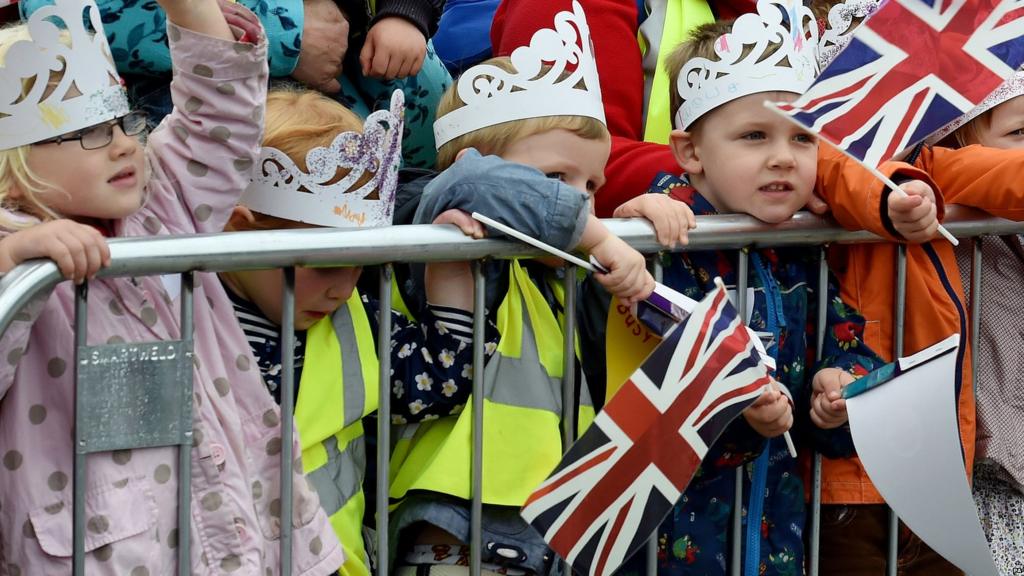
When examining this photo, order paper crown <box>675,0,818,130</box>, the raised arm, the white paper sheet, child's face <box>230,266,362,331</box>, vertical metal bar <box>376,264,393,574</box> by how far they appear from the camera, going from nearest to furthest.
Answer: the raised arm → vertical metal bar <box>376,264,393,574</box> → child's face <box>230,266,362,331</box> → the white paper sheet → paper crown <box>675,0,818,130</box>

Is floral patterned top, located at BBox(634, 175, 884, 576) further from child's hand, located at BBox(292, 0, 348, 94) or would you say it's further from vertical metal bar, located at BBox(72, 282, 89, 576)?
vertical metal bar, located at BBox(72, 282, 89, 576)

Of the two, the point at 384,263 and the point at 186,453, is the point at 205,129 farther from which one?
the point at 186,453

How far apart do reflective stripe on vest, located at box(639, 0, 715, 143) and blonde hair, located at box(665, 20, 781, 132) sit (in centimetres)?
18

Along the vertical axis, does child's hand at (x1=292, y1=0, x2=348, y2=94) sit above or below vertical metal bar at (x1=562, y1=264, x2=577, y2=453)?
above

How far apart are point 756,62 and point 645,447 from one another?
3.84 feet

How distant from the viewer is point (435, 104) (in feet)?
14.5

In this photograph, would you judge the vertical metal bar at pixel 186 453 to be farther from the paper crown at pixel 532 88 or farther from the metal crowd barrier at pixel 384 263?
the paper crown at pixel 532 88

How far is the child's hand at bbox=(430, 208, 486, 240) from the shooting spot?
3.43 meters

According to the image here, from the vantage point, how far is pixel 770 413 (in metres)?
3.69

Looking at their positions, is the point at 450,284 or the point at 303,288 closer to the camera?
the point at 303,288

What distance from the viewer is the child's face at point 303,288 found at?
3.50 m

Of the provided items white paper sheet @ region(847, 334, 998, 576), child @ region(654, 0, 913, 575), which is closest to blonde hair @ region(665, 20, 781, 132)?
child @ region(654, 0, 913, 575)

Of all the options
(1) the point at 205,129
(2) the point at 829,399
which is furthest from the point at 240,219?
(2) the point at 829,399

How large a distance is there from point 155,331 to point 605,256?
97cm
